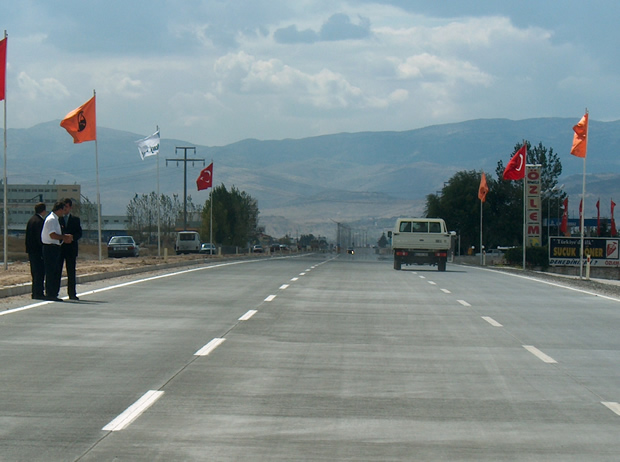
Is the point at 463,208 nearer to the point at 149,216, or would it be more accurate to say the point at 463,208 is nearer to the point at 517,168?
the point at 149,216

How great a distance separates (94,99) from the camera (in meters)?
41.1

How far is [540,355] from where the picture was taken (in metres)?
11.9

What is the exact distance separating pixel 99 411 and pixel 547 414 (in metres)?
3.85

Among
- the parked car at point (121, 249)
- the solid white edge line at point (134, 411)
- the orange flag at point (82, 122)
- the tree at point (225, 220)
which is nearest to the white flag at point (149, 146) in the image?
the parked car at point (121, 249)

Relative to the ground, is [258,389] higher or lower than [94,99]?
lower

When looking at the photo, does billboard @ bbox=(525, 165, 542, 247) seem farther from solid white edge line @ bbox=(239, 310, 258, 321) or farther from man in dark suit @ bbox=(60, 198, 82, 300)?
solid white edge line @ bbox=(239, 310, 258, 321)

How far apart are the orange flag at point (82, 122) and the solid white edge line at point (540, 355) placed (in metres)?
30.3

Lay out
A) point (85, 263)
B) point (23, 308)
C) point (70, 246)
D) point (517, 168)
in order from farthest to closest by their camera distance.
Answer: point (517, 168), point (85, 263), point (70, 246), point (23, 308)

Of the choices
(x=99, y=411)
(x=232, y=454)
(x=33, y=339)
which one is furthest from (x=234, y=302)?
(x=232, y=454)

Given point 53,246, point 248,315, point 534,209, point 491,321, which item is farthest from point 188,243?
point 491,321

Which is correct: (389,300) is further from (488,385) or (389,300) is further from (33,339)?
(488,385)

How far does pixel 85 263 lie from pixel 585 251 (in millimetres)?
34549

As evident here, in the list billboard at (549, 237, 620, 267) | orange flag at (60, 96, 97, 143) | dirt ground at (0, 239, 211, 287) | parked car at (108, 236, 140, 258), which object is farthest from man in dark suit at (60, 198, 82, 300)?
billboard at (549, 237, 620, 267)

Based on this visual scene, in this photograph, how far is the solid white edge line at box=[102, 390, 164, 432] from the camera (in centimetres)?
733
